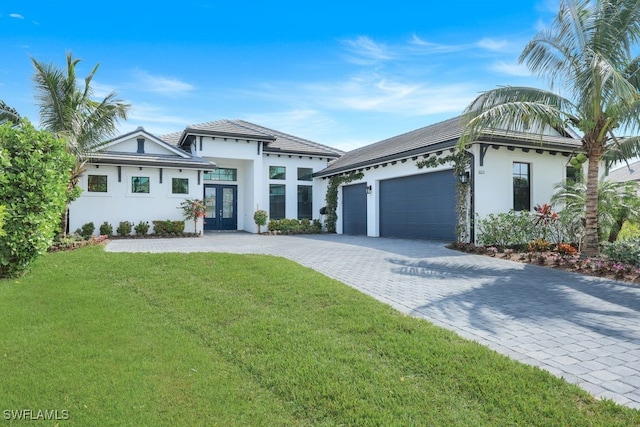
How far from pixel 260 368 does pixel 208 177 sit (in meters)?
18.5

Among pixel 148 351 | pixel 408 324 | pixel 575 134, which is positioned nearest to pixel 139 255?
pixel 148 351

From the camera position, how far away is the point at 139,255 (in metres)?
9.73

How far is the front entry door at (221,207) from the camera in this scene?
21103mm

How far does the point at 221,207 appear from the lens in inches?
846

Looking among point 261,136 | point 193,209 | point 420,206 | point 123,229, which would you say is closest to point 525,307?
point 420,206

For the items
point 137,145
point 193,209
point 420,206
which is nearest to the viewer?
point 420,206

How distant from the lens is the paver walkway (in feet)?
11.6

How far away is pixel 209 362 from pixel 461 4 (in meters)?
10.7

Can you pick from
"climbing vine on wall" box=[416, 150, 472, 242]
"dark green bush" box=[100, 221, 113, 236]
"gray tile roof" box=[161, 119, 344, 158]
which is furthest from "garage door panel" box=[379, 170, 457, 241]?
"dark green bush" box=[100, 221, 113, 236]

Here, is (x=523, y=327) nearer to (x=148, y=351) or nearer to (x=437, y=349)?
(x=437, y=349)

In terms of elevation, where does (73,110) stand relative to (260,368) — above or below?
above

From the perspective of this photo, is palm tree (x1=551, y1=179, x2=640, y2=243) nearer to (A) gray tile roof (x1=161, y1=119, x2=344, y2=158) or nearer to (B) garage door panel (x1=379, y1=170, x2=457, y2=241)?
(B) garage door panel (x1=379, y1=170, x2=457, y2=241)

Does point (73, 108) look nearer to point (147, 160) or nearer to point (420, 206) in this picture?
point (147, 160)
